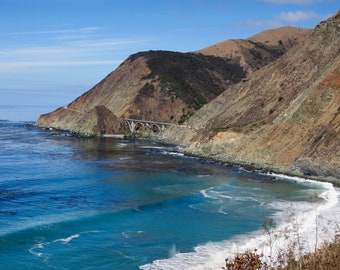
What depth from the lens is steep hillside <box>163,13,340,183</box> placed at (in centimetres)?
5869

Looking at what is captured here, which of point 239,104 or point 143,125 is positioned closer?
point 239,104

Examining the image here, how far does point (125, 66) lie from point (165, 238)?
127 metres

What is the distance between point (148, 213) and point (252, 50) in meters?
149

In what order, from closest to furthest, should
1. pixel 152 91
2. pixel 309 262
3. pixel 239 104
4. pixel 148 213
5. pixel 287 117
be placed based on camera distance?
pixel 309 262 → pixel 148 213 → pixel 287 117 → pixel 239 104 → pixel 152 91

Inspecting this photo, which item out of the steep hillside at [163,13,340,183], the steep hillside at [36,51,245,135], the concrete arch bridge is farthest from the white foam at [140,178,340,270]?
the steep hillside at [36,51,245,135]

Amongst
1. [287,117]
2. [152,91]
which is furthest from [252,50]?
[287,117]

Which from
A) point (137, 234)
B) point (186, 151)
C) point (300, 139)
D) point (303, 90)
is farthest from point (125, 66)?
point (137, 234)

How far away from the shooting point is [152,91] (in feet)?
436

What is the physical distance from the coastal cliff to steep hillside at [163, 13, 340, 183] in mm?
138

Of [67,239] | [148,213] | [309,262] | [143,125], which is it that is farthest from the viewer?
[143,125]

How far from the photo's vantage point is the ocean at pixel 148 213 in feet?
93.4

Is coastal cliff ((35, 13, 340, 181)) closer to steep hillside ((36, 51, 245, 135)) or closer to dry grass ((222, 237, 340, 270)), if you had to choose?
steep hillside ((36, 51, 245, 135))

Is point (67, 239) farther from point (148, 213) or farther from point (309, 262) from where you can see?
point (309, 262)

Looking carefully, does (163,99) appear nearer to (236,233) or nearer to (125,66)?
(125,66)
